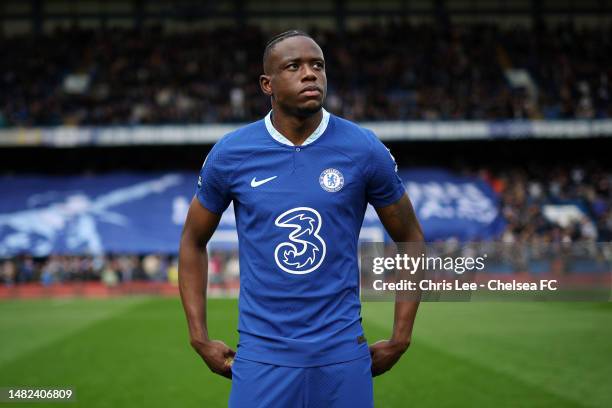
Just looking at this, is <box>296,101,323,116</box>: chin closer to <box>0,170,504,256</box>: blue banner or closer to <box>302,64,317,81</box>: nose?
<box>302,64,317,81</box>: nose

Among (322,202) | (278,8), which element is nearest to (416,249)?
(322,202)

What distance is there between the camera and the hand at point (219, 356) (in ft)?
10.9

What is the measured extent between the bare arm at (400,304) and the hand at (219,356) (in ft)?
2.07

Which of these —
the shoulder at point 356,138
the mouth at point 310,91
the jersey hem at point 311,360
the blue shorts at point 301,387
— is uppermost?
the mouth at point 310,91

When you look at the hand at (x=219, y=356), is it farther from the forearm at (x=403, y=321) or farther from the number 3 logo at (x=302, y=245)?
the forearm at (x=403, y=321)

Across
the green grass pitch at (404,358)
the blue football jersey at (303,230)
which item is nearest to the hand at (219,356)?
the blue football jersey at (303,230)

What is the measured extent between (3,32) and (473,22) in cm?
2696

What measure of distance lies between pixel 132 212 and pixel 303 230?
31.3 meters


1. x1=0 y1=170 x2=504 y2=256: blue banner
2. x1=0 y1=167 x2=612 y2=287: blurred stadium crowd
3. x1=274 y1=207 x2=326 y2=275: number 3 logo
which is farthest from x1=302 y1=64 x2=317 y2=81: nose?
x1=0 y1=170 x2=504 y2=256: blue banner

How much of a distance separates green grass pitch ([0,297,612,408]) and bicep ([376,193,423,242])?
17.4 ft

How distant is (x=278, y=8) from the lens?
43.4 m

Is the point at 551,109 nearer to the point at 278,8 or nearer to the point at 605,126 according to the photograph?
the point at 605,126

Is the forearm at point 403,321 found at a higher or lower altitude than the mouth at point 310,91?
lower

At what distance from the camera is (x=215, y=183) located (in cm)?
338
